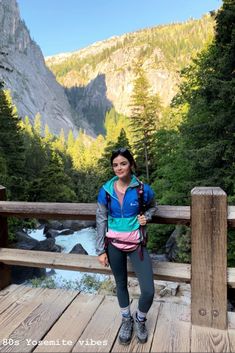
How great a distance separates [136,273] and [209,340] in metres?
0.77

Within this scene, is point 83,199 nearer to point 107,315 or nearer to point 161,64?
point 107,315

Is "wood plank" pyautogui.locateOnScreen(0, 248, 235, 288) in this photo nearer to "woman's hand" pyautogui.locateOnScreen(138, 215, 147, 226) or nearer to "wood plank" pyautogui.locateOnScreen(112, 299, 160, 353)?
"wood plank" pyautogui.locateOnScreen(112, 299, 160, 353)

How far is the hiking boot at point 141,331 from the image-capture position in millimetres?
2432

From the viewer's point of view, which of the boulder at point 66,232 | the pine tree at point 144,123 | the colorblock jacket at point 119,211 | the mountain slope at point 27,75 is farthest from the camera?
the mountain slope at point 27,75

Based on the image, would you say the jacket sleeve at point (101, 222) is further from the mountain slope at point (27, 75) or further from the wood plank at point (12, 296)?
the mountain slope at point (27, 75)

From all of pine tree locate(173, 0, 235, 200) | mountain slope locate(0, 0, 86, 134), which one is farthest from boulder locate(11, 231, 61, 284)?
mountain slope locate(0, 0, 86, 134)

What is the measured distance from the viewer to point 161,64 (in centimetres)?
15125

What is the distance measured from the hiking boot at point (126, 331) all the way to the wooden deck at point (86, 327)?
0.15 ft

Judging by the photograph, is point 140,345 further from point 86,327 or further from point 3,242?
point 3,242

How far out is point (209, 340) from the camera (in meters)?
2.44

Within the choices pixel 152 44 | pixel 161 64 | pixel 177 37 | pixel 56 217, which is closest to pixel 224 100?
pixel 56 217

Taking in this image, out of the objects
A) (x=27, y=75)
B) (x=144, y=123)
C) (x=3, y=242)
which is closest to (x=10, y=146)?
(x=144, y=123)

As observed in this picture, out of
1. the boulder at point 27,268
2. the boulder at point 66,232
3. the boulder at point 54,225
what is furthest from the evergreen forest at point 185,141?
the boulder at point 66,232

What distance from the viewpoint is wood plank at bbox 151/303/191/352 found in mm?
2371
